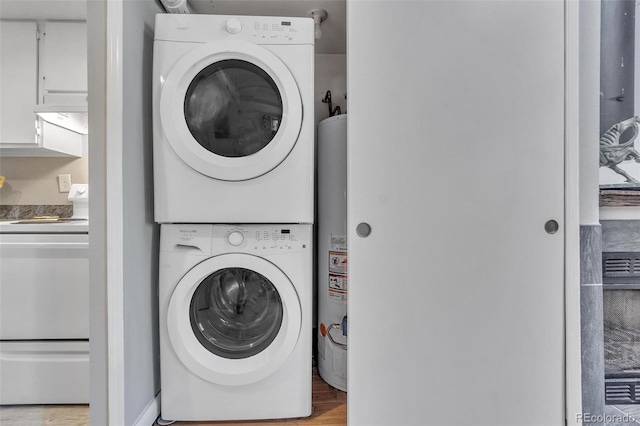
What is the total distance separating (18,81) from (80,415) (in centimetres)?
169

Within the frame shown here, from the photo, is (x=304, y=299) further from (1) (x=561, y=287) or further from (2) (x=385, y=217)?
(1) (x=561, y=287)

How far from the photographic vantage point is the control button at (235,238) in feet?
3.93

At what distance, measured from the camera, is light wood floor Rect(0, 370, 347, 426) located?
4.07 ft

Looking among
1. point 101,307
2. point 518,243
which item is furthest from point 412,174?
point 101,307

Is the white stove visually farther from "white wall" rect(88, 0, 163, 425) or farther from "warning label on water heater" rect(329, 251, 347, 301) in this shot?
"warning label on water heater" rect(329, 251, 347, 301)

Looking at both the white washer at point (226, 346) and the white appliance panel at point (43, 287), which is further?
the white appliance panel at point (43, 287)

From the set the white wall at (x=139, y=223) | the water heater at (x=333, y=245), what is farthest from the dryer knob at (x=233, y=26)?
the water heater at (x=333, y=245)

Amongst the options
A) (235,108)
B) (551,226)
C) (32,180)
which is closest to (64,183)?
(32,180)

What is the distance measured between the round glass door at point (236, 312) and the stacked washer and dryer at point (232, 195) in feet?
0.04

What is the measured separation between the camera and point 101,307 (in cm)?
100

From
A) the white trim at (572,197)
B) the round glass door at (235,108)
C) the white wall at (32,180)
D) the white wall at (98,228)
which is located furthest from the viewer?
the white wall at (32,180)

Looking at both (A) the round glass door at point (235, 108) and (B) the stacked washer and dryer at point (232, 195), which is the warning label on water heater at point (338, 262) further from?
(A) the round glass door at point (235, 108)

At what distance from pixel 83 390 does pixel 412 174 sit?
158cm

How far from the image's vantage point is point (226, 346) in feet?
4.12
